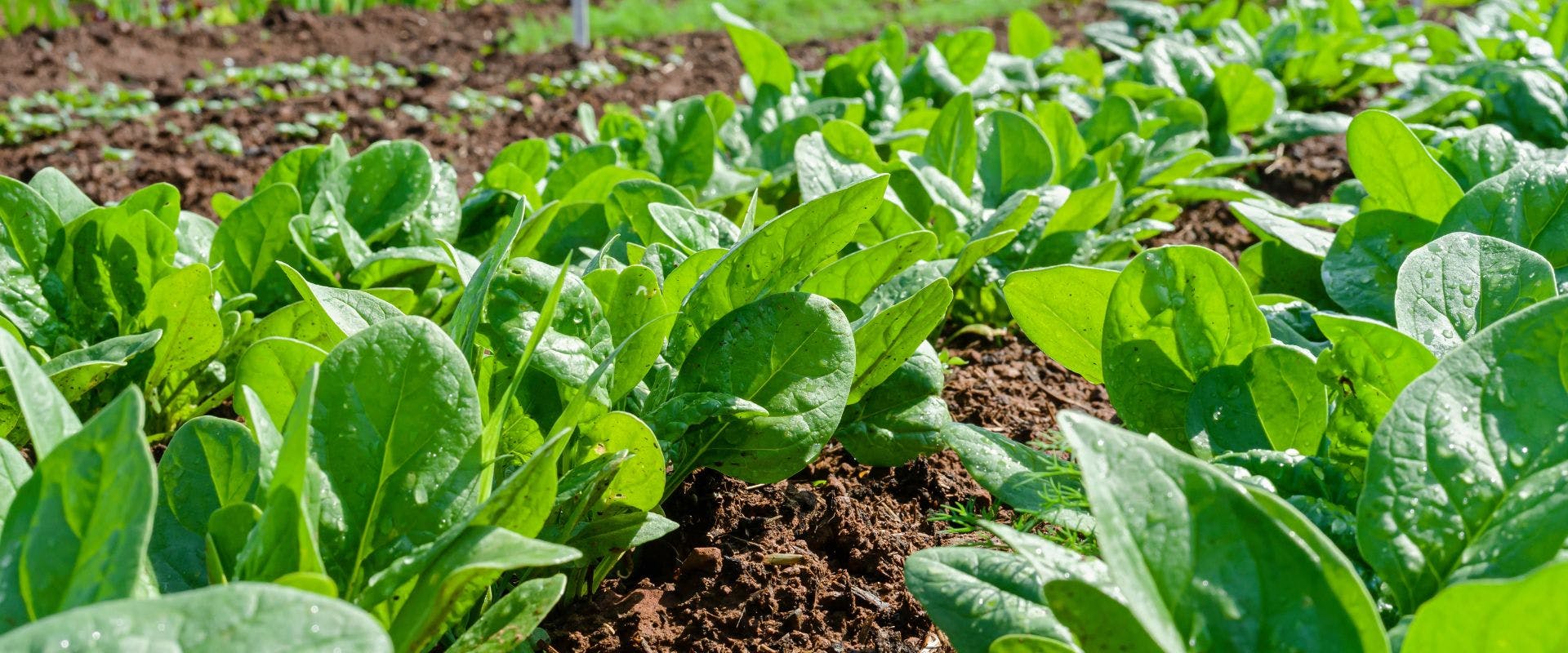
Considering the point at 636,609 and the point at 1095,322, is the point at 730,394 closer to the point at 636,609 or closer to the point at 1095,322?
the point at 636,609

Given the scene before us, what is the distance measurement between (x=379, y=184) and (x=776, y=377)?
1162 mm

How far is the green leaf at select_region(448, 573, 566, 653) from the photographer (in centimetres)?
123

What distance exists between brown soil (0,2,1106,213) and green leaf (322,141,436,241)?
1.74m

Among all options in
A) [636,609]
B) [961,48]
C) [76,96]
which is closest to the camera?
[636,609]

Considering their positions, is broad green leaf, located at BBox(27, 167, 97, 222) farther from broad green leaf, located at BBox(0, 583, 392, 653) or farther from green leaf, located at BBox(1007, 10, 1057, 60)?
green leaf, located at BBox(1007, 10, 1057, 60)

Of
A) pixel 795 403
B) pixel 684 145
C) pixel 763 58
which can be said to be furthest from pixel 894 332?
pixel 763 58

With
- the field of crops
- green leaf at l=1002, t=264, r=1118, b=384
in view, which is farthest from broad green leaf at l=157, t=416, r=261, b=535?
green leaf at l=1002, t=264, r=1118, b=384

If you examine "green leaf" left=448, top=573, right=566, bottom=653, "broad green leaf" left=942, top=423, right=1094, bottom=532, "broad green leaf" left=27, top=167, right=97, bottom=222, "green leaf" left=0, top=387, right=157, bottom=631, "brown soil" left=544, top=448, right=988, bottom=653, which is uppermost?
"green leaf" left=0, top=387, right=157, bottom=631

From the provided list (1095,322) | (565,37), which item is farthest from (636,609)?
(565,37)

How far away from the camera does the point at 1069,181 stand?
2.81m

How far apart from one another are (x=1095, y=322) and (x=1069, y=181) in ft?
3.83

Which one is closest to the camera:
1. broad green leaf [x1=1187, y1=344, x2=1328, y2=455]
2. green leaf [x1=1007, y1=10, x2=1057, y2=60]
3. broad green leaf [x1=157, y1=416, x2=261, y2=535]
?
broad green leaf [x1=157, y1=416, x2=261, y2=535]

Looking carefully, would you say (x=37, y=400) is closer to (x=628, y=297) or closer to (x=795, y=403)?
(x=628, y=297)

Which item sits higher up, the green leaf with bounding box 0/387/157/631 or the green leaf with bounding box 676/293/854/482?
the green leaf with bounding box 0/387/157/631
